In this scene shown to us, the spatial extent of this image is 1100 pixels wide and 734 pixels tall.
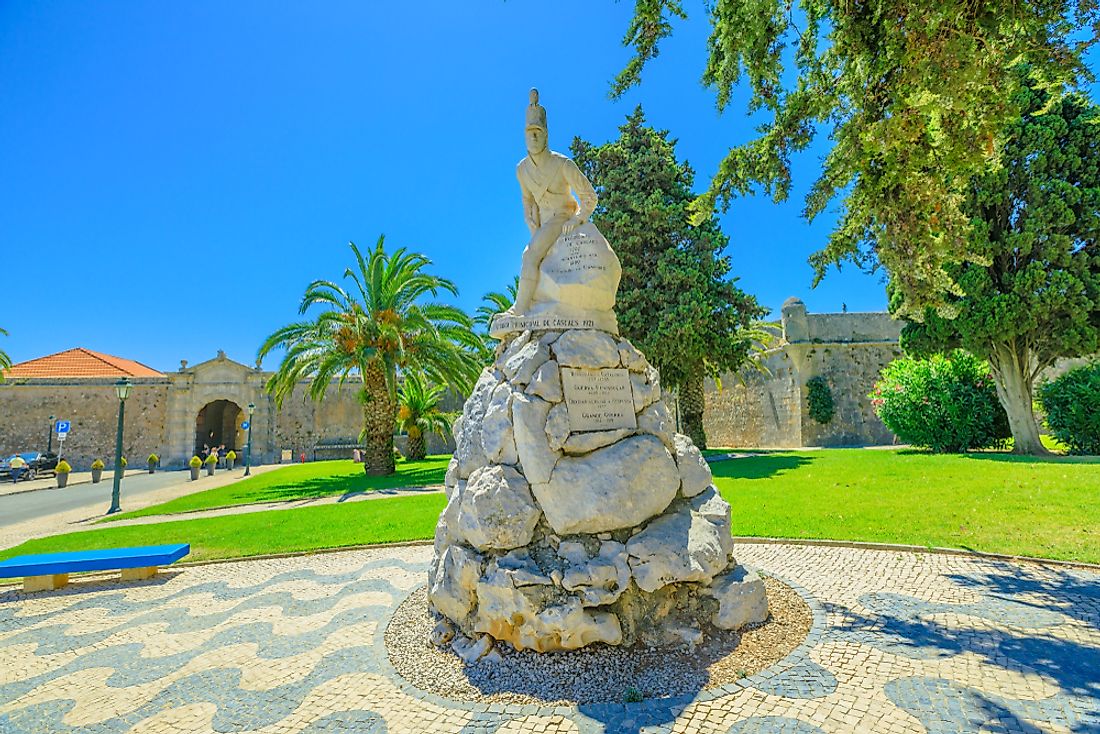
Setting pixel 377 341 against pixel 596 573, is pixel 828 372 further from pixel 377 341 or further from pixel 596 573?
pixel 596 573

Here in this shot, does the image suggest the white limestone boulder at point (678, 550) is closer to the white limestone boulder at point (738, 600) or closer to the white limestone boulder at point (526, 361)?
the white limestone boulder at point (738, 600)

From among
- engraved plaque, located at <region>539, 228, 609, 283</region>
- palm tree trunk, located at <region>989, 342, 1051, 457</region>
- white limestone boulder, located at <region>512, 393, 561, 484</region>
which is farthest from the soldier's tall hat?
palm tree trunk, located at <region>989, 342, 1051, 457</region>

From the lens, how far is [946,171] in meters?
6.00

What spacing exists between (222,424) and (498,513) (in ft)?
141

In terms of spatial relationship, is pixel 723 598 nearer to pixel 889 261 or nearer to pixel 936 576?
pixel 936 576

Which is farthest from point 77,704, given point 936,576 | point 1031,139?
point 1031,139

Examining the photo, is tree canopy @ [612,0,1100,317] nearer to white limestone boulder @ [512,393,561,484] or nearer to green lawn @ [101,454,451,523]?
white limestone boulder @ [512,393,561,484]

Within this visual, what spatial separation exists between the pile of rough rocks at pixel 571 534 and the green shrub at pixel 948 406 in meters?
16.1

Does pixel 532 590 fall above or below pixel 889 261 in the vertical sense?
below

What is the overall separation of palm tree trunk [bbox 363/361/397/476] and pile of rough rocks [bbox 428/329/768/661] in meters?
14.2

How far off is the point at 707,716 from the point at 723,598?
1.25m

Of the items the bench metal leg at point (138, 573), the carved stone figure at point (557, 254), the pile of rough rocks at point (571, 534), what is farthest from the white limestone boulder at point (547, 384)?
the bench metal leg at point (138, 573)

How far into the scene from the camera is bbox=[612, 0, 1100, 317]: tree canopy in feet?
14.9

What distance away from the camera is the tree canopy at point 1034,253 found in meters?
13.5
